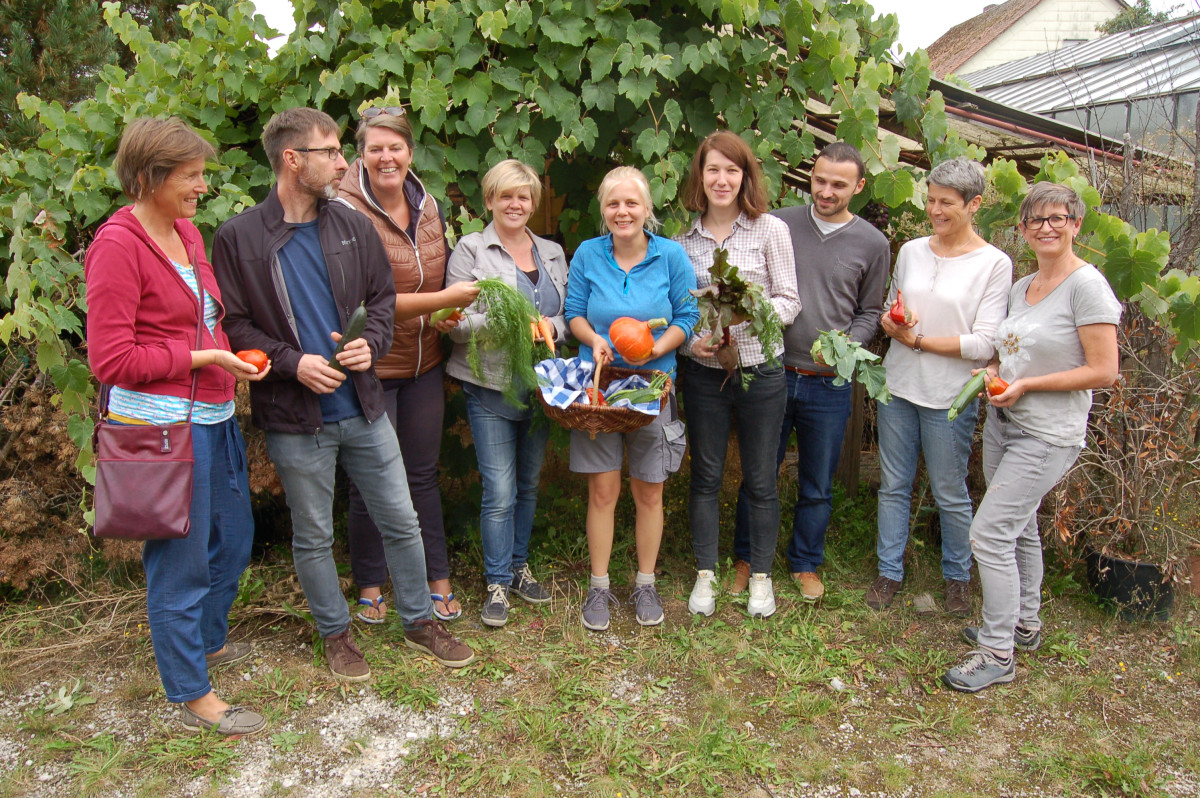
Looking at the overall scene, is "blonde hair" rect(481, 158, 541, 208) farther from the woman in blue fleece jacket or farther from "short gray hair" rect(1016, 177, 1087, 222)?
"short gray hair" rect(1016, 177, 1087, 222)

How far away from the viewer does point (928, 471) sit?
356cm

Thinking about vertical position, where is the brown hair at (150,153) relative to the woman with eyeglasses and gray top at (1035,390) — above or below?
above

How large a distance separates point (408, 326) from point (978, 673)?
8.71 feet

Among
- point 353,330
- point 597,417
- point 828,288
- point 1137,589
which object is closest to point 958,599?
point 1137,589

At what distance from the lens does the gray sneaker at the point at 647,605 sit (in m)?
3.55

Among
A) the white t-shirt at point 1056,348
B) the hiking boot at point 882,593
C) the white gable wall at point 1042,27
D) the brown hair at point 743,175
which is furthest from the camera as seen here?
the white gable wall at point 1042,27

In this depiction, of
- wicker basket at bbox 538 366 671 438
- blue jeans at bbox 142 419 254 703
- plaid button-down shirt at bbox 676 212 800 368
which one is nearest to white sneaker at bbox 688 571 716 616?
wicker basket at bbox 538 366 671 438

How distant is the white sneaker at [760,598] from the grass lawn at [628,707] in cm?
6

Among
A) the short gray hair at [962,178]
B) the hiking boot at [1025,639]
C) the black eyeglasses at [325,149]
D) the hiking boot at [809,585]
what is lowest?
the hiking boot at [1025,639]

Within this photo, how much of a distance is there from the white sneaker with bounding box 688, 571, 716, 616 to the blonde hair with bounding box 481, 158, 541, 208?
185 cm

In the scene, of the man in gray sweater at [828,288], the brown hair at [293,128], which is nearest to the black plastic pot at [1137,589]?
the man in gray sweater at [828,288]

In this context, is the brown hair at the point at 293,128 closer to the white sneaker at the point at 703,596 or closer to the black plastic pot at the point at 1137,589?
the white sneaker at the point at 703,596

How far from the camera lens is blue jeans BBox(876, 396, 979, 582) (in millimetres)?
3408

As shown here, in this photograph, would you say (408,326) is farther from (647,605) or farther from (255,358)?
(647,605)
